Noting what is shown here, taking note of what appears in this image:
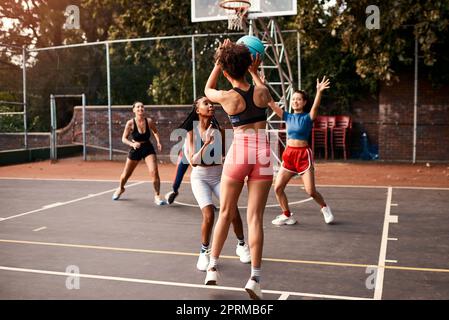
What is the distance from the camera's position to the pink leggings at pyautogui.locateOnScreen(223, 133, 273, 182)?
500cm

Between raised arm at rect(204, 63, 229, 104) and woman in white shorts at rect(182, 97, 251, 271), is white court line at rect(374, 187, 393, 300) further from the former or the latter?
raised arm at rect(204, 63, 229, 104)

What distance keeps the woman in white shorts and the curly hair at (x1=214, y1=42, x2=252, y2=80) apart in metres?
1.35

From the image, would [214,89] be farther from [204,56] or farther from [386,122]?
[386,122]

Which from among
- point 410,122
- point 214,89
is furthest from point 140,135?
point 410,122

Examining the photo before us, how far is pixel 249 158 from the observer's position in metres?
5.00

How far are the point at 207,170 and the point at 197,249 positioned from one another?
43.7 inches

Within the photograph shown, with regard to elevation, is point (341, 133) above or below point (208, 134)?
below

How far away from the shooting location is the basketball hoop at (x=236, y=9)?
12547 millimetres

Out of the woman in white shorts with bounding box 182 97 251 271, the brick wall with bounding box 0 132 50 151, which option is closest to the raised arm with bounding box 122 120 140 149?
the woman in white shorts with bounding box 182 97 251 271

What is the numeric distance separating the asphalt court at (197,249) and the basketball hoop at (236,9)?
14.6 ft

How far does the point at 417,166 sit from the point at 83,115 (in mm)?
10954

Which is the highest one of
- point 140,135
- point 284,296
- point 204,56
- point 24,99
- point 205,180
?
point 204,56

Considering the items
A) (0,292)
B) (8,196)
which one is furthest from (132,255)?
(8,196)

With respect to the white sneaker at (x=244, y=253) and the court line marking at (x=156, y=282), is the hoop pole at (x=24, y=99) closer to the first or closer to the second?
the court line marking at (x=156, y=282)
